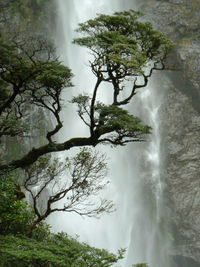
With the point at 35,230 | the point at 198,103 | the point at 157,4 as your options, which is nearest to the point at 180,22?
the point at 157,4

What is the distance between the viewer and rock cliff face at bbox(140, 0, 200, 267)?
86.0ft

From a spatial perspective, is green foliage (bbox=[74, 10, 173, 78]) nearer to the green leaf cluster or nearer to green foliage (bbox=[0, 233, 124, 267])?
the green leaf cluster

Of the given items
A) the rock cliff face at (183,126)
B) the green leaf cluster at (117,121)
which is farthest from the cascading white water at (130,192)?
the green leaf cluster at (117,121)

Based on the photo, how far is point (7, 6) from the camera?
3103cm

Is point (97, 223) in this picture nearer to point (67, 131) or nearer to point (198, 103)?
point (67, 131)

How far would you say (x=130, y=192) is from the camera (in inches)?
1199

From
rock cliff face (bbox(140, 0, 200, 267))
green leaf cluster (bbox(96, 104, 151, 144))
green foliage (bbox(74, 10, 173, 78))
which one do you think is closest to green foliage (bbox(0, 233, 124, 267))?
green leaf cluster (bbox(96, 104, 151, 144))

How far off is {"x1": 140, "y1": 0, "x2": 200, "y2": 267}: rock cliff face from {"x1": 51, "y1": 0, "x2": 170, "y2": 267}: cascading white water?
1.22 metres

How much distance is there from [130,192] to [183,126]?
26.8 ft

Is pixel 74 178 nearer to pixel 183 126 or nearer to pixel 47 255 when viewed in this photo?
pixel 47 255

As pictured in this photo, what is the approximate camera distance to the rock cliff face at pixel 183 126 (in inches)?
1032

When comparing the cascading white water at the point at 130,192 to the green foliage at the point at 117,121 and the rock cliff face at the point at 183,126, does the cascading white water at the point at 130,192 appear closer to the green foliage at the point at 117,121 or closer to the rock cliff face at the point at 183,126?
the rock cliff face at the point at 183,126

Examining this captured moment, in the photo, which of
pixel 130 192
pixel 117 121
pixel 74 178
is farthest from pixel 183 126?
pixel 117 121

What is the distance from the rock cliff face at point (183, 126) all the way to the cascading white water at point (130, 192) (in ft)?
4.01
